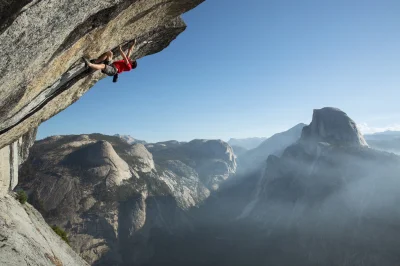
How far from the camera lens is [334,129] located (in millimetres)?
179500

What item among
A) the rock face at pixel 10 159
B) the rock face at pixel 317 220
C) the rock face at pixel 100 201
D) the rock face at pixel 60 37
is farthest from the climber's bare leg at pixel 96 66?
the rock face at pixel 317 220

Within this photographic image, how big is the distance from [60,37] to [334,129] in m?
192

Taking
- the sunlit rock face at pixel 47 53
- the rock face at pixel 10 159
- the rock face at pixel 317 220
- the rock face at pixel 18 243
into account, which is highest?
the sunlit rock face at pixel 47 53

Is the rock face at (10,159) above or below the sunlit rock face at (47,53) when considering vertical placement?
below

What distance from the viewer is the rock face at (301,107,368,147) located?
173375mm

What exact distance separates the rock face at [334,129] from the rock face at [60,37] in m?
177

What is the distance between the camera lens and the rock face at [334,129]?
173 meters

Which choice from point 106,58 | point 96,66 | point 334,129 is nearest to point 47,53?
point 96,66

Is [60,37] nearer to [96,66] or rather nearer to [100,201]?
[96,66]

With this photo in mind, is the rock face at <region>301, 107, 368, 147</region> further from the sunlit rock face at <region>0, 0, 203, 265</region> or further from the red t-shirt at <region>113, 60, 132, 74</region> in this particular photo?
the red t-shirt at <region>113, 60, 132, 74</region>

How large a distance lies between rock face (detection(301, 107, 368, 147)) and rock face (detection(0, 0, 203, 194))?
6964 inches

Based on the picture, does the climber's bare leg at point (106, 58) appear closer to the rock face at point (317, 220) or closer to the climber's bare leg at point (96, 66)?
the climber's bare leg at point (96, 66)

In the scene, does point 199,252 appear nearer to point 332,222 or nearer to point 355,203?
point 332,222

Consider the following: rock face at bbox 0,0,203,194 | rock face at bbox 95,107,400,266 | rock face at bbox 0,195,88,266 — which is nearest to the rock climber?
rock face at bbox 0,0,203,194
